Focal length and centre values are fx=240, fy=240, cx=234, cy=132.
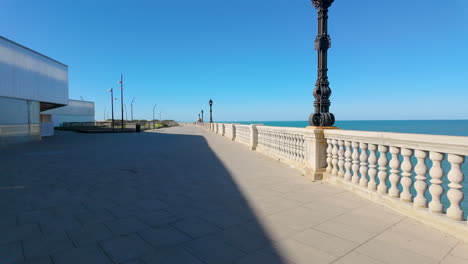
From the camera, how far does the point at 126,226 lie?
10.6 feet

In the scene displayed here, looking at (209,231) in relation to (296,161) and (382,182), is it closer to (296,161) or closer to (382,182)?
(382,182)

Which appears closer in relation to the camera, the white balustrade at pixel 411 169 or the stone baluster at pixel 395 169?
the white balustrade at pixel 411 169

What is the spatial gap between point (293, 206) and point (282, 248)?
1.41m

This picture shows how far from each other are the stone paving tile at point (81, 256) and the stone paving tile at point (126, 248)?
7 centimetres

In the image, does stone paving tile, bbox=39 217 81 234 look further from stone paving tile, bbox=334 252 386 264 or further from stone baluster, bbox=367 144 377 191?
A: stone baluster, bbox=367 144 377 191

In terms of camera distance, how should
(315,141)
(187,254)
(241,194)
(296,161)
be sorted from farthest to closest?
(296,161) < (315,141) < (241,194) < (187,254)

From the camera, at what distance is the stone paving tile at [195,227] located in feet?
9.99

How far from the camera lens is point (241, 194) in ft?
15.5

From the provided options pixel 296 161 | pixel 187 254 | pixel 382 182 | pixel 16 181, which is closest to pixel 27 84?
pixel 16 181

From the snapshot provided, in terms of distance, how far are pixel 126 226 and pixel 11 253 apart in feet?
3.76

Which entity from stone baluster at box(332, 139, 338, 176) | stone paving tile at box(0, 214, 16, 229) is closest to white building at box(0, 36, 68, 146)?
stone paving tile at box(0, 214, 16, 229)

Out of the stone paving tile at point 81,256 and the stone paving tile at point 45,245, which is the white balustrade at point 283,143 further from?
the stone paving tile at point 45,245

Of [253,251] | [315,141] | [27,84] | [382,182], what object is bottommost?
[253,251]

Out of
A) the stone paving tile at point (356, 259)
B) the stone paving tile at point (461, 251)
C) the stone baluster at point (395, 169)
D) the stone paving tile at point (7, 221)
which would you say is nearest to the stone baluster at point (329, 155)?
the stone baluster at point (395, 169)
